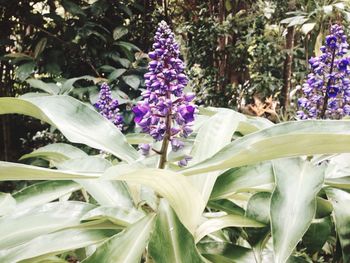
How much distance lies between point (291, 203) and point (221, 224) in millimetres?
127

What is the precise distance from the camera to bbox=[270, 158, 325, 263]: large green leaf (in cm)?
67

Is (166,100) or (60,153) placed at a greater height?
(166,100)

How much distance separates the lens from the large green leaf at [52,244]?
0.74 m

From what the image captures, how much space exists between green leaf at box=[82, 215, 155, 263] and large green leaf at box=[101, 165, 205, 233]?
0.09 m

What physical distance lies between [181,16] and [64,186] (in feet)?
11.2

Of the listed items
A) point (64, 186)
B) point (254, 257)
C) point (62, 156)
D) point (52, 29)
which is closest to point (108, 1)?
point (52, 29)

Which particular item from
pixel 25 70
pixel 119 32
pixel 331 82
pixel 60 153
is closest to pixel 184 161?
pixel 60 153

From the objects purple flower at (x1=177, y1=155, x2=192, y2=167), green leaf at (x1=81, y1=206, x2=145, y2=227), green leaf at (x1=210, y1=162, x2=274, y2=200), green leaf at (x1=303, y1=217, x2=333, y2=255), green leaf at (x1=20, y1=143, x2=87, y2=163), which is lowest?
green leaf at (x1=303, y1=217, x2=333, y2=255)

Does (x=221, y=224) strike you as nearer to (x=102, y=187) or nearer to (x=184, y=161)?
(x=184, y=161)

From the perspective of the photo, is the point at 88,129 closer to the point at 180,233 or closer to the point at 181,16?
the point at 180,233

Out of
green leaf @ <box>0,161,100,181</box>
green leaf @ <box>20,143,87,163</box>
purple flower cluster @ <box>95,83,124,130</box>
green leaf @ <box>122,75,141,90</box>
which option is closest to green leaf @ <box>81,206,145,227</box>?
green leaf @ <box>0,161,100,181</box>

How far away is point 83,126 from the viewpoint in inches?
33.8

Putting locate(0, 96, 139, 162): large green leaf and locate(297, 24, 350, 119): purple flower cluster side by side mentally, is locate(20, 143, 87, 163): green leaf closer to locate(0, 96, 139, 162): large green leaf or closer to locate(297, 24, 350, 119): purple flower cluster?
locate(0, 96, 139, 162): large green leaf

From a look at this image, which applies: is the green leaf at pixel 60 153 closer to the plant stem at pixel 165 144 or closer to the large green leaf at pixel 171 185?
the plant stem at pixel 165 144
